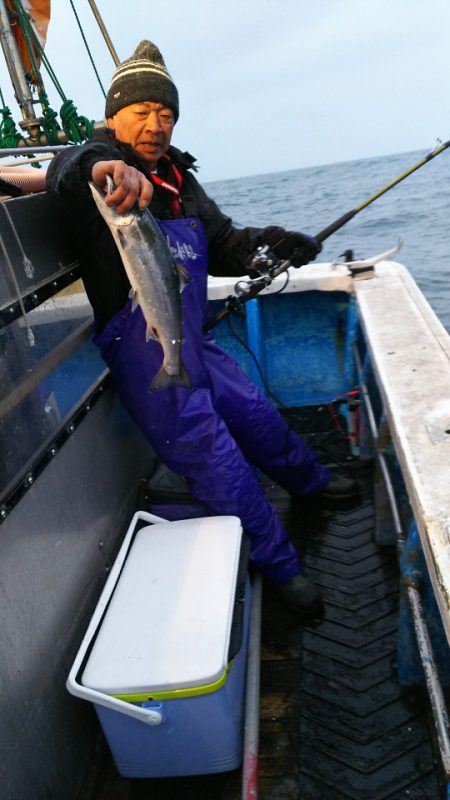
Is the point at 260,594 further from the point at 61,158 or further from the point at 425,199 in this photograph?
the point at 425,199

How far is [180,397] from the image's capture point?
8.00 feet

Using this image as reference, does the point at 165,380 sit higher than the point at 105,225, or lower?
lower

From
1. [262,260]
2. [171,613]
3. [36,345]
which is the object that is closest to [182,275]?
[36,345]

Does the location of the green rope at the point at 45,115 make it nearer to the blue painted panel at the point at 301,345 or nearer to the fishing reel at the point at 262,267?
the fishing reel at the point at 262,267

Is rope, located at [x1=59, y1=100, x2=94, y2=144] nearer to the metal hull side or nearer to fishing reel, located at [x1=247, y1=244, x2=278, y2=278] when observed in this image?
fishing reel, located at [x1=247, y1=244, x2=278, y2=278]

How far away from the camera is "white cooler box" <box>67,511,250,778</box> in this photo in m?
1.75

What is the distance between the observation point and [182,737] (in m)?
1.85

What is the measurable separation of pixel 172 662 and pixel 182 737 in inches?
11.5

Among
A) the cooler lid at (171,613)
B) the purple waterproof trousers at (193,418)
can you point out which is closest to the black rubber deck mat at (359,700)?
the purple waterproof trousers at (193,418)

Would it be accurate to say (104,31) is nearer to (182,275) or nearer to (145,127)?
(145,127)

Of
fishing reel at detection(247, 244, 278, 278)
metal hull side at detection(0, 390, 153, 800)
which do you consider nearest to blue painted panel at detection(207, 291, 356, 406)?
fishing reel at detection(247, 244, 278, 278)

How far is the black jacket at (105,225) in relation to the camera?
2.03 metres

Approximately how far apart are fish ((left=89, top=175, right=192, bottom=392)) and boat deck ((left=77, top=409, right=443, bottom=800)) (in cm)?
131

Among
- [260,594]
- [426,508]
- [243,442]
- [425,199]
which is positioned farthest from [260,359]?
[425,199]
